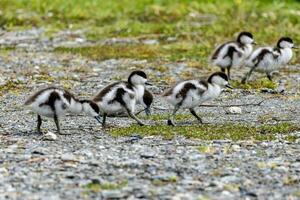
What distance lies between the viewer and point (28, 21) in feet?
92.0

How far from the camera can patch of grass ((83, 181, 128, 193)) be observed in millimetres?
8852

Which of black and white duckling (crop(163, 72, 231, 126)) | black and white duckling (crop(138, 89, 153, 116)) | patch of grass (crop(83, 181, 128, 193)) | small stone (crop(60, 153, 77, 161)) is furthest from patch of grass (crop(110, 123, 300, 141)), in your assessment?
patch of grass (crop(83, 181, 128, 193))

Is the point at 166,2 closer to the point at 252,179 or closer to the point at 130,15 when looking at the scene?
the point at 130,15

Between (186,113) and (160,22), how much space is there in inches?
525

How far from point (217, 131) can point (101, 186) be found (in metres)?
3.79

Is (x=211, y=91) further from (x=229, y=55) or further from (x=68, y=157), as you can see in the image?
(x=229, y=55)

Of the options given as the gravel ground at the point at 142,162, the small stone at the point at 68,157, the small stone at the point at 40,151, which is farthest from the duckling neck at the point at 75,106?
the small stone at the point at 68,157

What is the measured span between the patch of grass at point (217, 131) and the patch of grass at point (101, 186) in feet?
9.73

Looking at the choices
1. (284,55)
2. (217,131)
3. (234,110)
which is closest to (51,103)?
(217,131)

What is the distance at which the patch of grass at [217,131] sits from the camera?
39.3 ft

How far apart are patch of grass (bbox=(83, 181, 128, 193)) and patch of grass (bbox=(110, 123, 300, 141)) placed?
297 centimetres

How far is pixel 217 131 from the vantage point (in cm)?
1248

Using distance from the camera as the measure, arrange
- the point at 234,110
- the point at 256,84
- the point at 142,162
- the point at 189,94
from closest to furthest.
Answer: the point at 142,162, the point at 189,94, the point at 234,110, the point at 256,84

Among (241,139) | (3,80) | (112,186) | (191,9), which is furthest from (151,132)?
(191,9)
